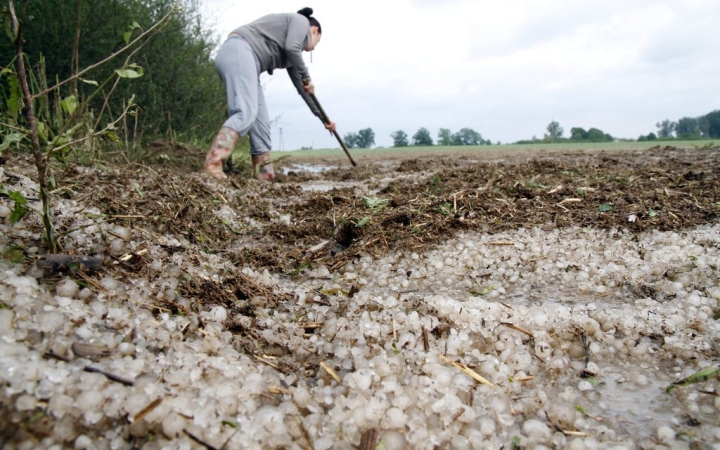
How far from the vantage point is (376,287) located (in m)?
1.91

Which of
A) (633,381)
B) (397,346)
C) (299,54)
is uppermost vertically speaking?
(299,54)

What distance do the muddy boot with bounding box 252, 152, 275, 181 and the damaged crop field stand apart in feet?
8.78

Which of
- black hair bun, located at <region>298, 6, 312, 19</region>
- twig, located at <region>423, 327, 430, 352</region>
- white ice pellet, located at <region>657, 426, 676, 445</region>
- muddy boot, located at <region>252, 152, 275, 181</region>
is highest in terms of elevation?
black hair bun, located at <region>298, 6, 312, 19</region>

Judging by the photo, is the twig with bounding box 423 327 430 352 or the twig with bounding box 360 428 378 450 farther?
the twig with bounding box 423 327 430 352

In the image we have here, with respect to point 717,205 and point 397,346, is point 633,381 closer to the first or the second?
point 397,346

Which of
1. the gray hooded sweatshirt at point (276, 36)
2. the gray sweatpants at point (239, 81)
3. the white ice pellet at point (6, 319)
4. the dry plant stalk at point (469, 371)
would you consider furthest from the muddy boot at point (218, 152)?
the dry plant stalk at point (469, 371)

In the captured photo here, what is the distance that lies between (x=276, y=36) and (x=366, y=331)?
455 cm

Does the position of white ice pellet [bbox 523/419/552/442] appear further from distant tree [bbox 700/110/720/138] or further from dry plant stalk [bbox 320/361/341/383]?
distant tree [bbox 700/110/720/138]

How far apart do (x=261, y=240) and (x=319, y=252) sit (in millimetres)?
436

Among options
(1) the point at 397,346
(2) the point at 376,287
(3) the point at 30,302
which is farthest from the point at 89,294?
(2) the point at 376,287

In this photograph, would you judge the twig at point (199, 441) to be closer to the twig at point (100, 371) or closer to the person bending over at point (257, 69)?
the twig at point (100, 371)

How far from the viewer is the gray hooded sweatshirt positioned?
16.3ft

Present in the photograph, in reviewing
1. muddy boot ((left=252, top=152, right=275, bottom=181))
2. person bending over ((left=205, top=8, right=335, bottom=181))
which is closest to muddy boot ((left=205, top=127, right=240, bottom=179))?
person bending over ((left=205, top=8, right=335, bottom=181))

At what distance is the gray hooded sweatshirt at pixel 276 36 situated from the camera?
16.3ft
